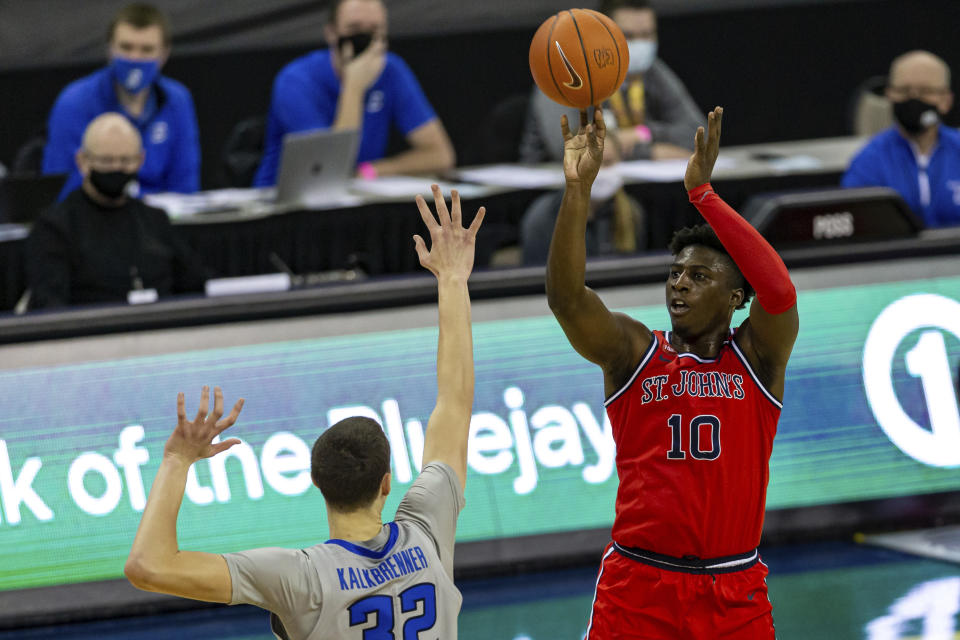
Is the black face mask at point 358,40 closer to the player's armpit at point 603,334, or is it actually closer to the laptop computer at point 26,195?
the laptop computer at point 26,195

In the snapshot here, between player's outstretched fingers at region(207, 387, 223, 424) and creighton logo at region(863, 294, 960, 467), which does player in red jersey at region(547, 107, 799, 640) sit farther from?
creighton logo at region(863, 294, 960, 467)

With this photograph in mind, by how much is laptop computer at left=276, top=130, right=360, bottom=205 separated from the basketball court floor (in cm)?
276

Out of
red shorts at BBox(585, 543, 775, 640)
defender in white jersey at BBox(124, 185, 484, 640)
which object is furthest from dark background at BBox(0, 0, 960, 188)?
defender in white jersey at BBox(124, 185, 484, 640)

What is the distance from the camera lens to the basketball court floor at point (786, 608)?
17.4ft

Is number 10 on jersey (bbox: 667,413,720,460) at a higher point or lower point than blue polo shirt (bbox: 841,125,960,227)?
lower

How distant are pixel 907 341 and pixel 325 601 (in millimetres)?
4455

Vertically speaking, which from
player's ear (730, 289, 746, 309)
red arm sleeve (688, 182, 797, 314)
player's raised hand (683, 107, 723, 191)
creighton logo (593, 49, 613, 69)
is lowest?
player's ear (730, 289, 746, 309)

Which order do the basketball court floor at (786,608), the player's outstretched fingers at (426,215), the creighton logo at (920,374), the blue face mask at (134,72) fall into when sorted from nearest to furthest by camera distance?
1. the player's outstretched fingers at (426,215)
2. the basketball court floor at (786,608)
3. the creighton logo at (920,374)
4. the blue face mask at (134,72)

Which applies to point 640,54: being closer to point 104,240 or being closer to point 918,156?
point 918,156

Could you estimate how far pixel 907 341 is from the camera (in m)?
6.46

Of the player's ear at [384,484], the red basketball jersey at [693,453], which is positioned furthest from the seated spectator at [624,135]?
the player's ear at [384,484]

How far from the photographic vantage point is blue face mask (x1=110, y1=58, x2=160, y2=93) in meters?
7.93

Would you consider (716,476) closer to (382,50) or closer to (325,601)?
(325,601)

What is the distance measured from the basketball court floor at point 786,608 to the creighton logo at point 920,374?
1.88 ft
